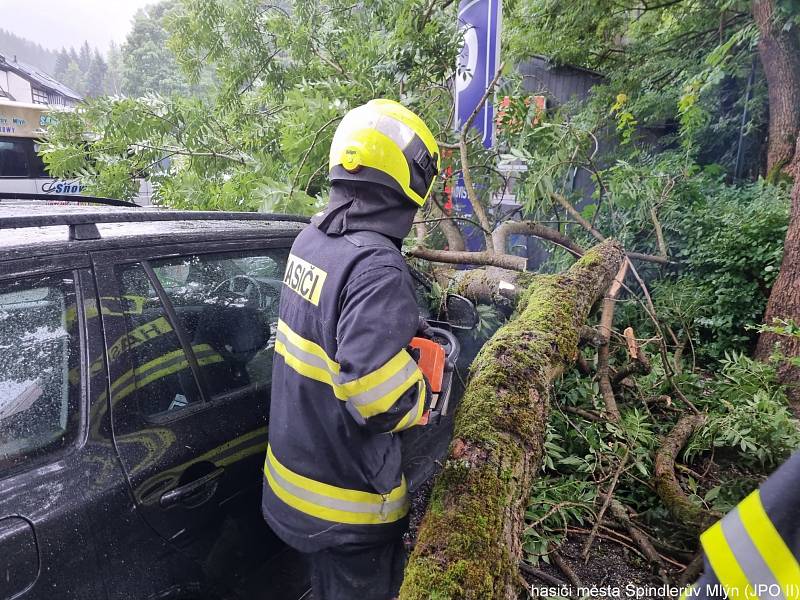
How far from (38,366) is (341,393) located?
0.79 m

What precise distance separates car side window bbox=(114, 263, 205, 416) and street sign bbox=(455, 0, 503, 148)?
3137mm

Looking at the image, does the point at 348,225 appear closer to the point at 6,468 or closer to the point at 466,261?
the point at 6,468

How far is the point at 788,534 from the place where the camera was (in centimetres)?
76

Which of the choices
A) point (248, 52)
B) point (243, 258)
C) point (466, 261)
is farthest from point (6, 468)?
point (248, 52)

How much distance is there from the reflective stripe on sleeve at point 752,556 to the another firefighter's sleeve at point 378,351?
75 cm

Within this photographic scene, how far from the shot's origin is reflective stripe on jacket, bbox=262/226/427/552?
1.29 meters

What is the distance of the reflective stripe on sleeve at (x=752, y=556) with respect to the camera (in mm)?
739

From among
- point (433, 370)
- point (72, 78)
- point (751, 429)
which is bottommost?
point (751, 429)

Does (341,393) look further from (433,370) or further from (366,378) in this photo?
(433,370)

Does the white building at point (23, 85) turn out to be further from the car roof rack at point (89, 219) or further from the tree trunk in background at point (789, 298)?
the tree trunk in background at point (789, 298)

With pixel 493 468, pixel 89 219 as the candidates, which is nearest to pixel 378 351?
pixel 493 468

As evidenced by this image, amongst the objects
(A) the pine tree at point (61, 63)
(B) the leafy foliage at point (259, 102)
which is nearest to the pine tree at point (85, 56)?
(A) the pine tree at point (61, 63)

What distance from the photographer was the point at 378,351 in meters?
1.27

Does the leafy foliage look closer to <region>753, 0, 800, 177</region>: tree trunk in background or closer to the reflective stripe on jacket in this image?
the reflective stripe on jacket
